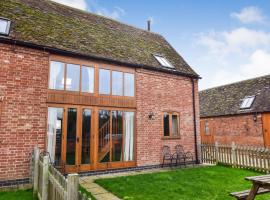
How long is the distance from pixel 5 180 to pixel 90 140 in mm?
3267

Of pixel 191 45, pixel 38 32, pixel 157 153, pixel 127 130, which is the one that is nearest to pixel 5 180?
pixel 127 130

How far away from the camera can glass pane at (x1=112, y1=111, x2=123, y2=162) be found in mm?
9781

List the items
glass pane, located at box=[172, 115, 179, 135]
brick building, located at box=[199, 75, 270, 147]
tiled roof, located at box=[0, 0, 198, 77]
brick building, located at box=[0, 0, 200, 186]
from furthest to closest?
brick building, located at box=[199, 75, 270, 147] → glass pane, located at box=[172, 115, 179, 135] → tiled roof, located at box=[0, 0, 198, 77] → brick building, located at box=[0, 0, 200, 186]

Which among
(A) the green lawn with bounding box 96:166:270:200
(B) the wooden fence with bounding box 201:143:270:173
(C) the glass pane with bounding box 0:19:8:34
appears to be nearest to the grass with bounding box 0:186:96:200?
(A) the green lawn with bounding box 96:166:270:200

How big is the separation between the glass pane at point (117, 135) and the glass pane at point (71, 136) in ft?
5.97

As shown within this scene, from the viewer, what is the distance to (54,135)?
830cm

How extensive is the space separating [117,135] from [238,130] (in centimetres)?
1374

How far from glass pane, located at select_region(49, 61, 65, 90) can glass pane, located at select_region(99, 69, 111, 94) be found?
66.7 inches

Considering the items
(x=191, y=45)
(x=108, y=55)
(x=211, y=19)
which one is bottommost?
(x=108, y=55)

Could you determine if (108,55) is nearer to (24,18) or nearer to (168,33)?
(24,18)

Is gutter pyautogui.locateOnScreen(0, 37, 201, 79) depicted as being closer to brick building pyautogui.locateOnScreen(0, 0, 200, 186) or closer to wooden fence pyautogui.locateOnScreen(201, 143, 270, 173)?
brick building pyautogui.locateOnScreen(0, 0, 200, 186)

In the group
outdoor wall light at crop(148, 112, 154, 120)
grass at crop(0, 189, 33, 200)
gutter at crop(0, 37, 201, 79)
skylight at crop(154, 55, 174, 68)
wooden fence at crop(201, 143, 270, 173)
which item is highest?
skylight at crop(154, 55, 174, 68)

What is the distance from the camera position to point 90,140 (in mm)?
9164

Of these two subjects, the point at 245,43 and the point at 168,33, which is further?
the point at 245,43
